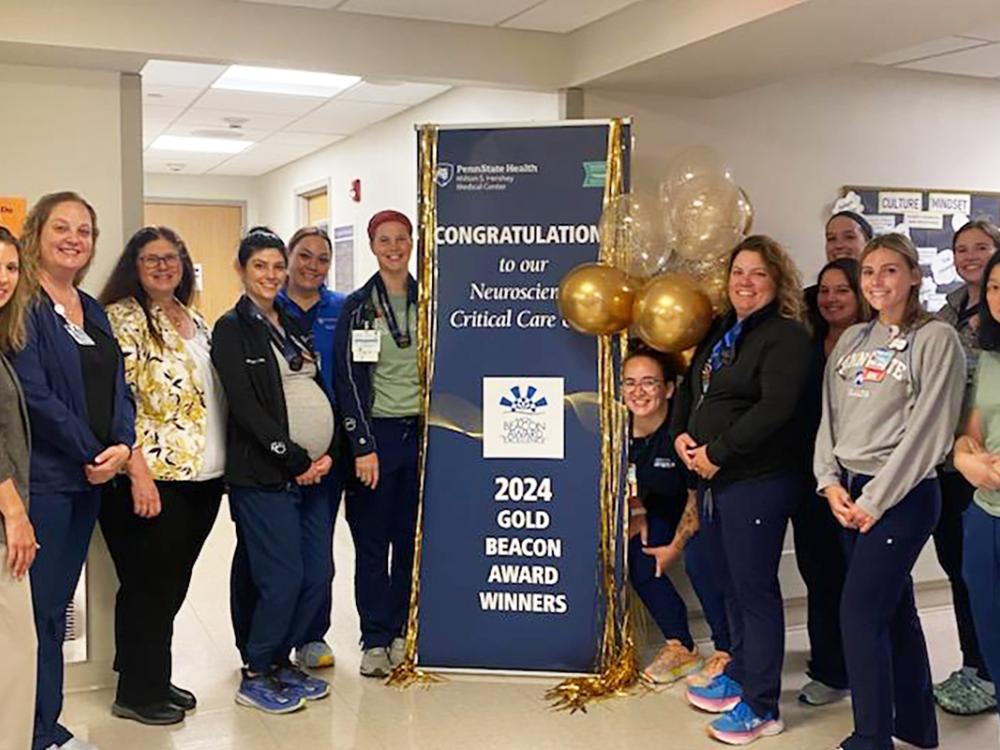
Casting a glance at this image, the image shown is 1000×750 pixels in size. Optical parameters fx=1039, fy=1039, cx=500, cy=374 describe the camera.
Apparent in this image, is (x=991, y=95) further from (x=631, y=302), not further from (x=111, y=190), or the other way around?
(x=111, y=190)

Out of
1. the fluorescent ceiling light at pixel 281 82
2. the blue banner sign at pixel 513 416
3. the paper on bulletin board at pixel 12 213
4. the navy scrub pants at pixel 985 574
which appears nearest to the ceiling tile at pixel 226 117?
the fluorescent ceiling light at pixel 281 82

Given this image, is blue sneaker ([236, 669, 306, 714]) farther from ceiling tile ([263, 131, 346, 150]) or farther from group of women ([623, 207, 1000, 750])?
ceiling tile ([263, 131, 346, 150])

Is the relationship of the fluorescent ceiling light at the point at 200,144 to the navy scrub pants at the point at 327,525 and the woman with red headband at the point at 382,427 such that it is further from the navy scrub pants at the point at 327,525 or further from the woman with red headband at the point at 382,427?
the navy scrub pants at the point at 327,525

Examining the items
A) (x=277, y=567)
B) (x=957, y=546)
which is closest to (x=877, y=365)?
(x=957, y=546)

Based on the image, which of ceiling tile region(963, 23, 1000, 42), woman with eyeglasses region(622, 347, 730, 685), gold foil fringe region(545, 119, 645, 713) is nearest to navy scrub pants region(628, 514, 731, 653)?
woman with eyeglasses region(622, 347, 730, 685)

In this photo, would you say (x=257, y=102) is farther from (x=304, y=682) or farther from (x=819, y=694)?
(x=819, y=694)

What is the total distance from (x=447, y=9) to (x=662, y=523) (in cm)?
196

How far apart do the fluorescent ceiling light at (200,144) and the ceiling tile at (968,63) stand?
14.6 feet

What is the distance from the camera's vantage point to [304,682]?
3.49 metres

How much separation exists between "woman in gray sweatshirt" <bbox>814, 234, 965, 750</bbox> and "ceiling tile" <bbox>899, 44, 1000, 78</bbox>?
196 cm

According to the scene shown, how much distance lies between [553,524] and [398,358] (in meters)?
0.79

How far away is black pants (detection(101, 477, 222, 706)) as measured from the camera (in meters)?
3.18

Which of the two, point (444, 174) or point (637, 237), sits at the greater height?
point (444, 174)

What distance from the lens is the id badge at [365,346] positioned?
3529mm
